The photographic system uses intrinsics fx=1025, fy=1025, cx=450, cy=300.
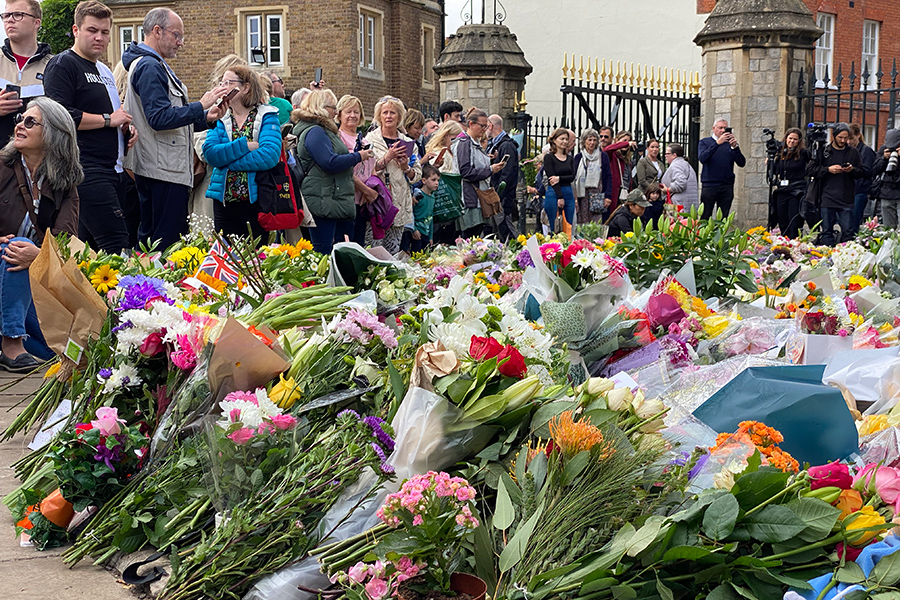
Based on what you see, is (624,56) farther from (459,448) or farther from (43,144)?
(459,448)

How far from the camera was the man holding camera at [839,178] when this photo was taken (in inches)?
533

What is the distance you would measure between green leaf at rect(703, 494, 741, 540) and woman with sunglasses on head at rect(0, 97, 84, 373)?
433 centimetres

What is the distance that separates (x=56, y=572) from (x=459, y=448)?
49.5 inches

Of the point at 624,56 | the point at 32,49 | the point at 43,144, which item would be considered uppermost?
the point at 624,56

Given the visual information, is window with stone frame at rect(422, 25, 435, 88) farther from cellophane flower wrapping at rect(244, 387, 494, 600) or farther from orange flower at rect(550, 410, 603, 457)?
orange flower at rect(550, 410, 603, 457)

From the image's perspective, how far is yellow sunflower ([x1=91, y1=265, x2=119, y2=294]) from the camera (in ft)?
14.0

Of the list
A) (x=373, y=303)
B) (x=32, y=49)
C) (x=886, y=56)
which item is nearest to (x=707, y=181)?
(x=32, y=49)

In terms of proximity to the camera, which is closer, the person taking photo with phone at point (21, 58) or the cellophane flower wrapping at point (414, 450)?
the cellophane flower wrapping at point (414, 450)

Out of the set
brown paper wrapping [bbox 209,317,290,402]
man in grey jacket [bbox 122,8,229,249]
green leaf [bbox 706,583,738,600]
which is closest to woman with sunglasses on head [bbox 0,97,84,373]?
man in grey jacket [bbox 122,8,229,249]

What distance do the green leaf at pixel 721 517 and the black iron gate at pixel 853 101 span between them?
12.0 m

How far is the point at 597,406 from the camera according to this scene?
2734 mm

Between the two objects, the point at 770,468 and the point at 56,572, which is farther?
the point at 56,572

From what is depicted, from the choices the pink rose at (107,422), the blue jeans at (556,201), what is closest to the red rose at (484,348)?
the pink rose at (107,422)

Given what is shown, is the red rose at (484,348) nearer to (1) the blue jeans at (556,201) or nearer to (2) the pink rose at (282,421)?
(2) the pink rose at (282,421)
